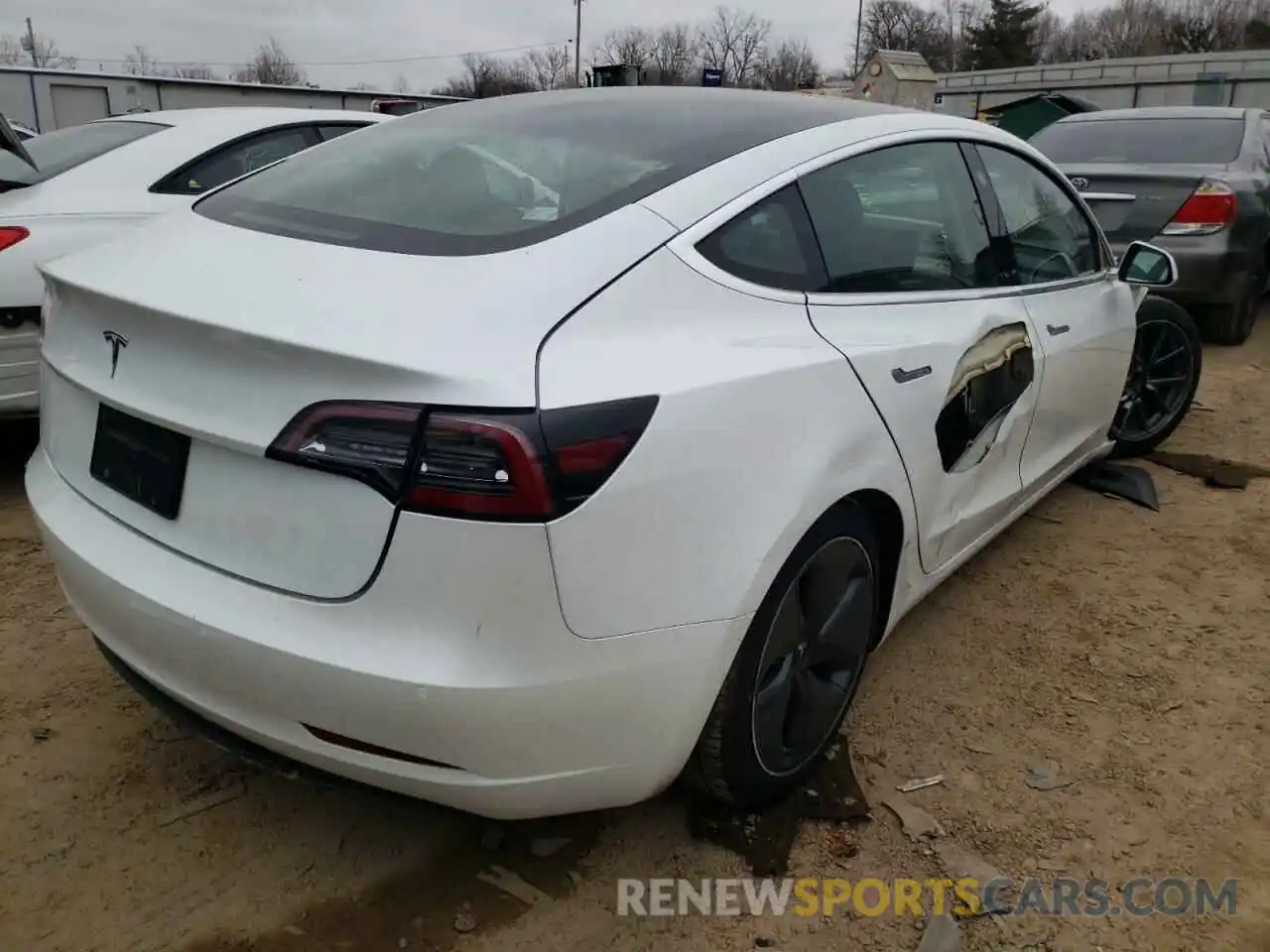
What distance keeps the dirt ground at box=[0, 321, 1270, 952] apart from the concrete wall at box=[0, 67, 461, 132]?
730 inches

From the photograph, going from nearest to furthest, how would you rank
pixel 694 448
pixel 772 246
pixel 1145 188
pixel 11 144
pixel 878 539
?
pixel 694 448, pixel 772 246, pixel 878 539, pixel 11 144, pixel 1145 188

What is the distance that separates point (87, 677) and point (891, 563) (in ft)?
7.12

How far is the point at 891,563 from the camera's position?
8.30 ft

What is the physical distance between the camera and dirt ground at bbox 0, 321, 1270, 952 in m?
2.02

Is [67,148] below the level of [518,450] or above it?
above

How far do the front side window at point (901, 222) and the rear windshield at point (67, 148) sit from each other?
3.50m

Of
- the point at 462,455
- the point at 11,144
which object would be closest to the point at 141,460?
the point at 462,455

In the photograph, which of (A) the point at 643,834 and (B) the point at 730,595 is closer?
(B) the point at 730,595

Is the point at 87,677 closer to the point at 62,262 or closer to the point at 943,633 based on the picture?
the point at 62,262

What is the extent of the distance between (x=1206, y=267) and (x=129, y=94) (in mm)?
20829

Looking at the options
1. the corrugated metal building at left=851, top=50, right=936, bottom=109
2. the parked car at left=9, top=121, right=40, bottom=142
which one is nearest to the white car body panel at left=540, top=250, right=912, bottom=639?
the parked car at left=9, top=121, right=40, bottom=142

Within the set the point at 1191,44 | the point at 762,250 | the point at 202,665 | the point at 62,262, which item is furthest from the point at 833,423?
the point at 1191,44

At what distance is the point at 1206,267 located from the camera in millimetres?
6387

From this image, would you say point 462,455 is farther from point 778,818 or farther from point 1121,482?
point 1121,482
